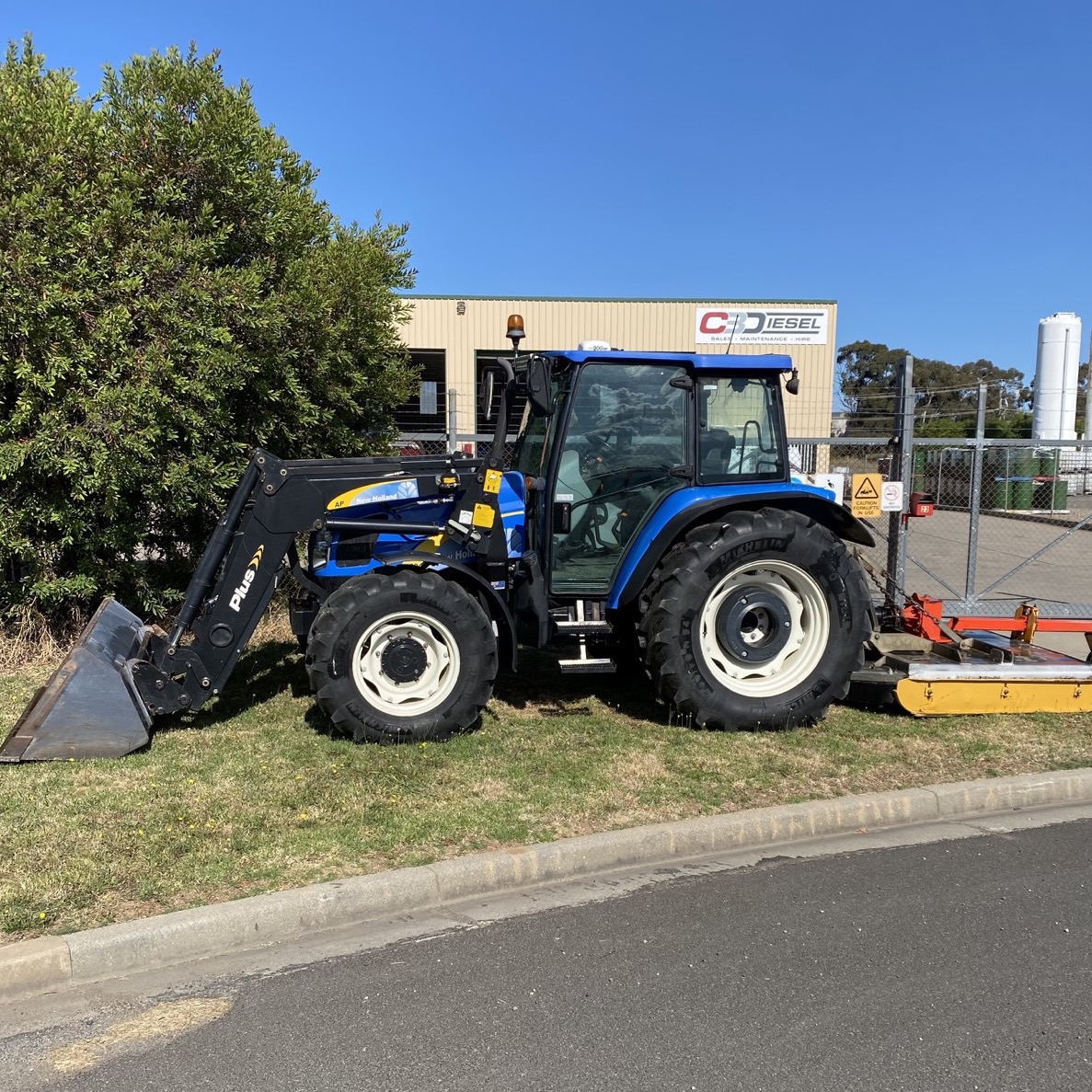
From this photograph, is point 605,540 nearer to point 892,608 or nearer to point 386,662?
point 386,662

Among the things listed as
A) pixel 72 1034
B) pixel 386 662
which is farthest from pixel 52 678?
pixel 72 1034

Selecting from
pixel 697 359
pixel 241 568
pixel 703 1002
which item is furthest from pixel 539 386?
pixel 703 1002

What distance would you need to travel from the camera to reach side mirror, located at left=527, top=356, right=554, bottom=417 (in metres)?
5.18

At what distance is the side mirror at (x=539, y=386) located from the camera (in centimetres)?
518

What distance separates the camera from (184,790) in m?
4.42

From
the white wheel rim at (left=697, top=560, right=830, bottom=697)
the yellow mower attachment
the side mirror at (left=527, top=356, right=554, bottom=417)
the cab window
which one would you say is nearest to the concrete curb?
the yellow mower attachment

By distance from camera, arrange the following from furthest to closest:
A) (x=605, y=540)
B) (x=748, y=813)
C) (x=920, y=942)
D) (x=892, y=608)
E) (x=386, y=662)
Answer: (x=892, y=608) → (x=605, y=540) → (x=386, y=662) → (x=748, y=813) → (x=920, y=942)

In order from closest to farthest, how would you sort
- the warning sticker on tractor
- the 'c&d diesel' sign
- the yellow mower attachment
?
the yellow mower attachment
the warning sticker on tractor
the 'c&d diesel' sign

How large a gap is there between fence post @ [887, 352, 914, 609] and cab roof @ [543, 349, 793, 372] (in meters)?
2.59

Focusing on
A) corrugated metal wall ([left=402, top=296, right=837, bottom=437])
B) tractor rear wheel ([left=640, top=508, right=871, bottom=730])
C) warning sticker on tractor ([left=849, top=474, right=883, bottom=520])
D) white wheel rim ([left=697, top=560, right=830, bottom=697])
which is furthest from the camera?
corrugated metal wall ([left=402, top=296, right=837, bottom=437])

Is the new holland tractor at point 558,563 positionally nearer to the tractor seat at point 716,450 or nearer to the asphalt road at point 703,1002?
the tractor seat at point 716,450

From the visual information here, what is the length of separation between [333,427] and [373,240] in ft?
6.65

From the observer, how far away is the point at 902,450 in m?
8.12

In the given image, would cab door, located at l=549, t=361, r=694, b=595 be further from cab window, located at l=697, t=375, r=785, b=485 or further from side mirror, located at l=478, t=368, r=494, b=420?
side mirror, located at l=478, t=368, r=494, b=420
